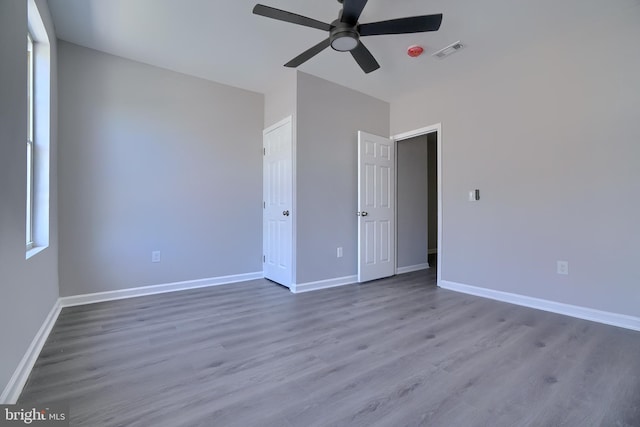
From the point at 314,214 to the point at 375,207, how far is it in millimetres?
929

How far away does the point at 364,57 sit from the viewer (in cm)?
242

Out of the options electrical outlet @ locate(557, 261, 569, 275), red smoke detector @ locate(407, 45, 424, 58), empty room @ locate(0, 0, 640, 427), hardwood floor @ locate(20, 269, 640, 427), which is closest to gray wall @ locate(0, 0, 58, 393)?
empty room @ locate(0, 0, 640, 427)

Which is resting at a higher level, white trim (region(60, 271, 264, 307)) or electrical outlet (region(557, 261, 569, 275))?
electrical outlet (region(557, 261, 569, 275))

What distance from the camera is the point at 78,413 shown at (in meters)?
1.35

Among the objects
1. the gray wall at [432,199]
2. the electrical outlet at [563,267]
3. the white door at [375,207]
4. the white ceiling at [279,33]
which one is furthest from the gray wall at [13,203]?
the gray wall at [432,199]

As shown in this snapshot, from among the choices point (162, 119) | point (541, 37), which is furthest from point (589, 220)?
point (162, 119)

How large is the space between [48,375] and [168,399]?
81cm

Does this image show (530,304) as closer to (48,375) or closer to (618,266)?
(618,266)

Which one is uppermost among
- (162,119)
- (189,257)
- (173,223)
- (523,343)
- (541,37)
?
(541,37)

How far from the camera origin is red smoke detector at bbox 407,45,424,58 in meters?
2.87

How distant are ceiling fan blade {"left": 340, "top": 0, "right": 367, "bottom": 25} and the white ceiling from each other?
0.42 m

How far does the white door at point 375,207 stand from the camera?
387 cm

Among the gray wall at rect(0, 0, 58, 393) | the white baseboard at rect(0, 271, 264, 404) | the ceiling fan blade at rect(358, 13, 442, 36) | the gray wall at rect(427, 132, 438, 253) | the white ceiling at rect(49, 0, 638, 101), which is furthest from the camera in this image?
the gray wall at rect(427, 132, 438, 253)

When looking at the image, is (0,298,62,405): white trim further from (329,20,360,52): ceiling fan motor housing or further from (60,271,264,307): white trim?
A: (329,20,360,52): ceiling fan motor housing
